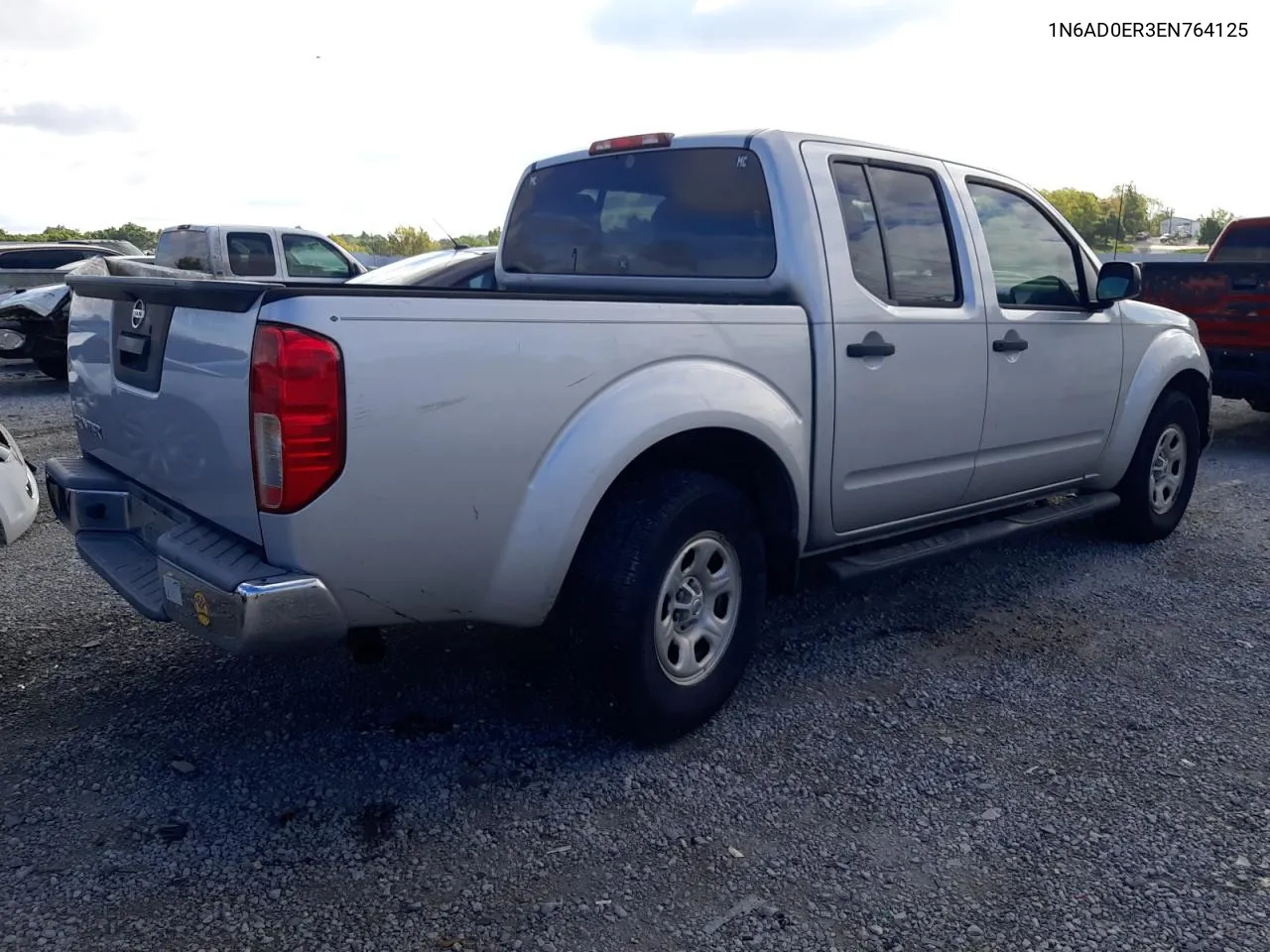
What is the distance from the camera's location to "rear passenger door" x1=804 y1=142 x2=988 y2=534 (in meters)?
3.83

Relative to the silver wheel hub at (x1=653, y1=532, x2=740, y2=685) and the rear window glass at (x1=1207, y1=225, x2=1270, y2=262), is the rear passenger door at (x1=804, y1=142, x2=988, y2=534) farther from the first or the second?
the rear window glass at (x1=1207, y1=225, x2=1270, y2=262)

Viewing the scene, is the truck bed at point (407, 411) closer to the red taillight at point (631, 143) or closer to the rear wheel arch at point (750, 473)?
the rear wheel arch at point (750, 473)

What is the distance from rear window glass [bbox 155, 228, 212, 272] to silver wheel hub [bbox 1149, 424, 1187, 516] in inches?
424

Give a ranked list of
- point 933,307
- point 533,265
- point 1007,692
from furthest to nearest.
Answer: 1. point 533,265
2. point 933,307
3. point 1007,692

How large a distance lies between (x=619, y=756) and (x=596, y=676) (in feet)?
1.06

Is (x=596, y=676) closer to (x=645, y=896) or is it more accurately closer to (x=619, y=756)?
(x=619, y=756)

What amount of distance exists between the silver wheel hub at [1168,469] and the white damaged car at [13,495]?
17.8ft

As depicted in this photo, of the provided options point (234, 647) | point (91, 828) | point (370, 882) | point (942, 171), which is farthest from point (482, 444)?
point (942, 171)

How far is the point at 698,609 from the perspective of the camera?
3.46 meters

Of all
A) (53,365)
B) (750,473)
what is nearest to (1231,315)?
(750,473)

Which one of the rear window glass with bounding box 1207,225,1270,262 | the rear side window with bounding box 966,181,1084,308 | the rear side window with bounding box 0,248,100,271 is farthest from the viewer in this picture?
the rear side window with bounding box 0,248,100,271

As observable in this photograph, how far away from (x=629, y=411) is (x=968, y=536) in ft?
6.64

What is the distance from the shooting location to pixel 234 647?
2.67m

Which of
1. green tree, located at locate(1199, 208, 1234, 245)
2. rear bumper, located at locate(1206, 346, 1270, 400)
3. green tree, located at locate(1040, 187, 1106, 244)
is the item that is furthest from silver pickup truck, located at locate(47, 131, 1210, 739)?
green tree, located at locate(1199, 208, 1234, 245)
